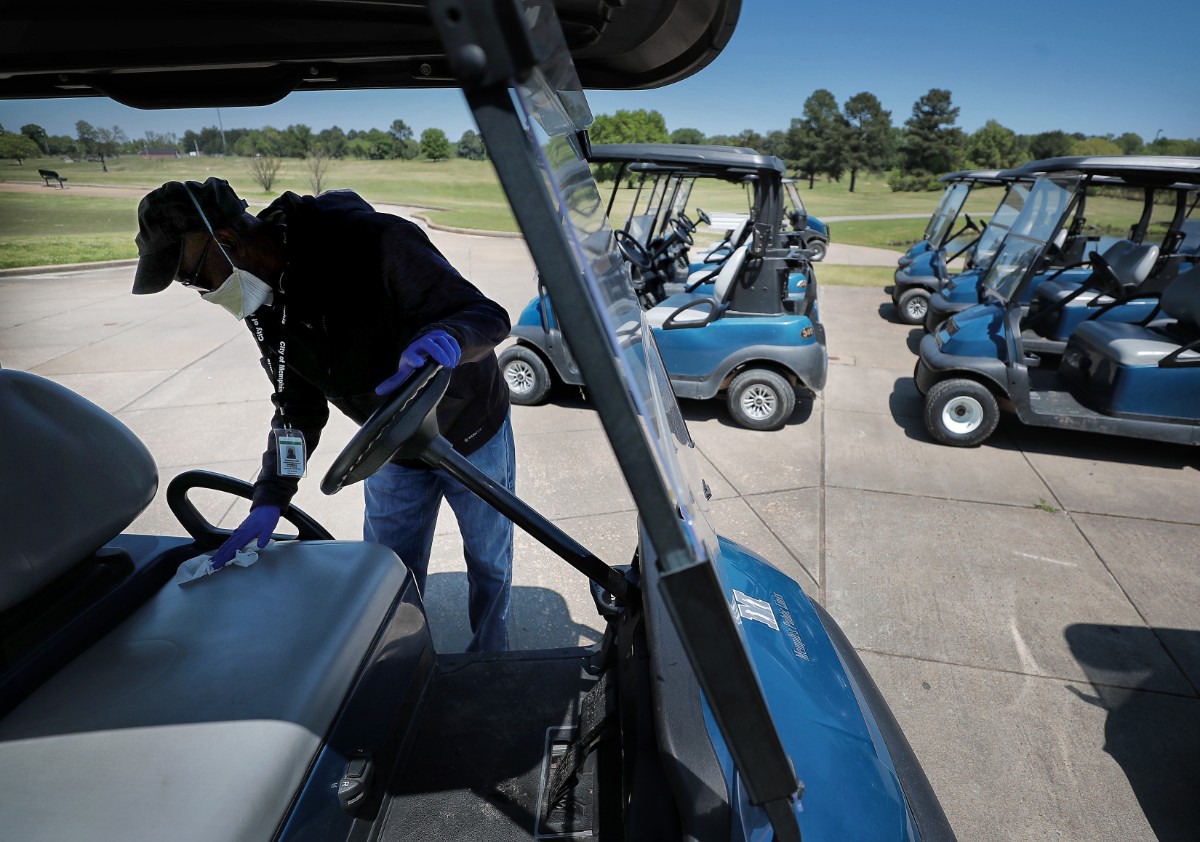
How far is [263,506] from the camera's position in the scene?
1821 millimetres

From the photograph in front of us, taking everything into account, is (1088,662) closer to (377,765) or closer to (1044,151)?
(377,765)

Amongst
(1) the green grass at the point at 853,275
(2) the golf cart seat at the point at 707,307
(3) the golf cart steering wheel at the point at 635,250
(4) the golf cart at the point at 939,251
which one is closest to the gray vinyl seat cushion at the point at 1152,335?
(2) the golf cart seat at the point at 707,307

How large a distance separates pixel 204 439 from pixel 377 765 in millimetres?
4457

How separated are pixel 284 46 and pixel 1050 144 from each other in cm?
4790

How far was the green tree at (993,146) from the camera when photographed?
50.9 m

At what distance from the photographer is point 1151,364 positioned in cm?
417

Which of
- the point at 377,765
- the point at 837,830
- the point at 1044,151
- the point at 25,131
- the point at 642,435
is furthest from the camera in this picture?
the point at 1044,151

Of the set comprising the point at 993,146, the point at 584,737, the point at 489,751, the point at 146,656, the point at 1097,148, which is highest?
the point at 993,146

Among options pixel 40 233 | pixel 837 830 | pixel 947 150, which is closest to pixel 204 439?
pixel 40 233

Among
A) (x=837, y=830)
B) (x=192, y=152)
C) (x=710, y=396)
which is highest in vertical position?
(x=192, y=152)

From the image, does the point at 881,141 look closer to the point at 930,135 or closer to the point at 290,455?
the point at 930,135

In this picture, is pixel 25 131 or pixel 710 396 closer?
pixel 25 131

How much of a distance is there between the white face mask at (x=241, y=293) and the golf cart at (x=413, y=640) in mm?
445

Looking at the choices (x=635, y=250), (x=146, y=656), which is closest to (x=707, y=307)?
(x=635, y=250)
